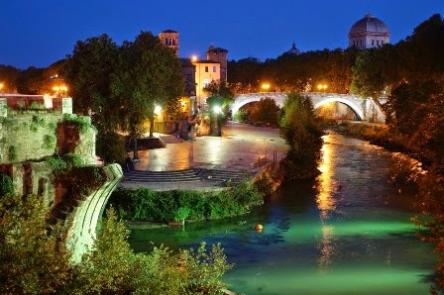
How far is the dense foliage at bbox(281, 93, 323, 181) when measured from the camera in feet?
110

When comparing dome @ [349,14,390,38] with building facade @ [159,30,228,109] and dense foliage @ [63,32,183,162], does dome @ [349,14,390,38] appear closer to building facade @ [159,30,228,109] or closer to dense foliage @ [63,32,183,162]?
building facade @ [159,30,228,109]

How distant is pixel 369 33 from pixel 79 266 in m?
84.6

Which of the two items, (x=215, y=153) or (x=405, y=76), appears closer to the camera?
(x=215, y=153)

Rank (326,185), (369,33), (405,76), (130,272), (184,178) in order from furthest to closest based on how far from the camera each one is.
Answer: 1. (369,33)
2. (405,76)
3. (326,185)
4. (184,178)
5. (130,272)

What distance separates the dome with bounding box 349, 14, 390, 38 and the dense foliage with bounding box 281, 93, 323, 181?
54932 millimetres

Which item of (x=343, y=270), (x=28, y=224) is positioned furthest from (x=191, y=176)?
(x=28, y=224)

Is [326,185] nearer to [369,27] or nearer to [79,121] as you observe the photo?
[79,121]

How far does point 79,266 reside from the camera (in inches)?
437

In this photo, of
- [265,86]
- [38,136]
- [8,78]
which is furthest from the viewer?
[265,86]

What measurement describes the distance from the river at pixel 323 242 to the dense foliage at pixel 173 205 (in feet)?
1.87

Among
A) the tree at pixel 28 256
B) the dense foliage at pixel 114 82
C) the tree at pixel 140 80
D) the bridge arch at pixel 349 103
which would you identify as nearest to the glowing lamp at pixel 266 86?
the bridge arch at pixel 349 103

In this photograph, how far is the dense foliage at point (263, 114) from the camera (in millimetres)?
65312

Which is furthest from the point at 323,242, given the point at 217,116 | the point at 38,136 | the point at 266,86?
the point at 266,86

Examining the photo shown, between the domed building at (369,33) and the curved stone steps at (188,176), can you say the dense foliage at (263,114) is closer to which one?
the domed building at (369,33)
